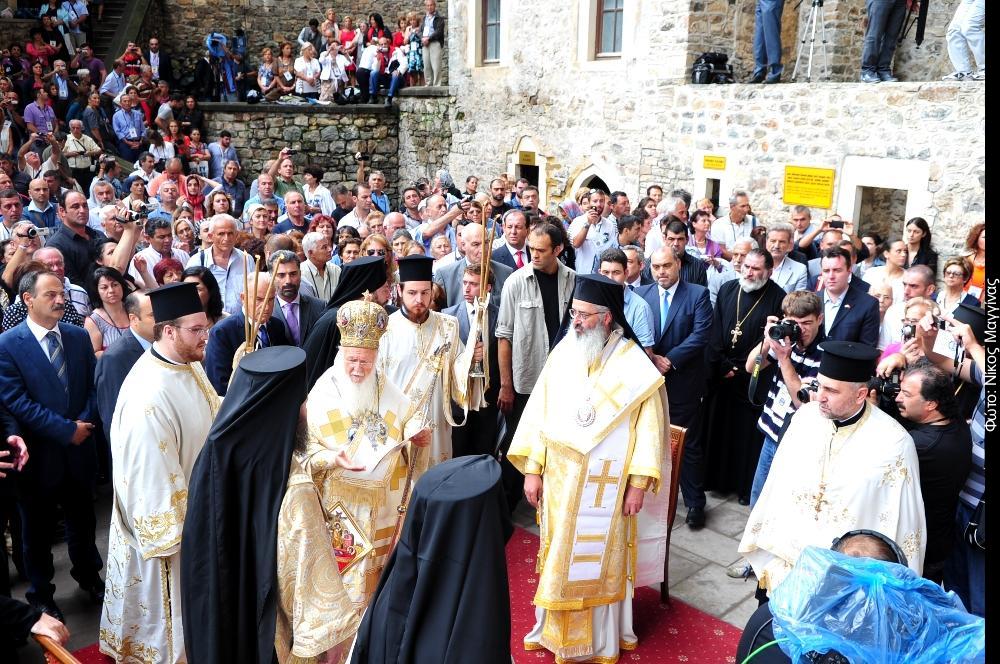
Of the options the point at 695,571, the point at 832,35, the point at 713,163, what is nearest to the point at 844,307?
the point at 695,571

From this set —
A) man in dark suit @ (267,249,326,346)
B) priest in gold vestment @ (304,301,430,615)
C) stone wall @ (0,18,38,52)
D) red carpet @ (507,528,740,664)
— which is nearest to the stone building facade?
red carpet @ (507,528,740,664)

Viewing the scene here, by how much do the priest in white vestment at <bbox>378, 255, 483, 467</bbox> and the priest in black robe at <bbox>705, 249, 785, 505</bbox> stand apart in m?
1.97

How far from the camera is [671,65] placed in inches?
506

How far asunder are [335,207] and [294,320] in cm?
703

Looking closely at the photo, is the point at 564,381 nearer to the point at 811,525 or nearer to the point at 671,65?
the point at 811,525

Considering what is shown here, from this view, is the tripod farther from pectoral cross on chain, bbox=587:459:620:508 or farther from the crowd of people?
pectoral cross on chain, bbox=587:459:620:508

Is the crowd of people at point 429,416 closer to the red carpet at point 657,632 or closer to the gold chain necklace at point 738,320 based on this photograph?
the gold chain necklace at point 738,320

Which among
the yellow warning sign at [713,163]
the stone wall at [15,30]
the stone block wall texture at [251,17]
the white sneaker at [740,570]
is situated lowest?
the white sneaker at [740,570]

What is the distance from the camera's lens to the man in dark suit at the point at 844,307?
5766mm

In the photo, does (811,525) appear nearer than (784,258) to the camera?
Yes

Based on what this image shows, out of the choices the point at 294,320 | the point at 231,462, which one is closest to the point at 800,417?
the point at 231,462

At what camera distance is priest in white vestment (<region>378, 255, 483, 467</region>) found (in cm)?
519

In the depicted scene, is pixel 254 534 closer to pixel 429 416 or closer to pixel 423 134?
pixel 429 416

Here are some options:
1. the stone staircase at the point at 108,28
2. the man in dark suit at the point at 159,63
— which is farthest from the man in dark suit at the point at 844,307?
the stone staircase at the point at 108,28
